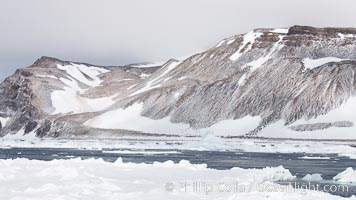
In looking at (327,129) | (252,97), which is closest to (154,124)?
(252,97)

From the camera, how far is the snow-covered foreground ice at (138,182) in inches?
1164

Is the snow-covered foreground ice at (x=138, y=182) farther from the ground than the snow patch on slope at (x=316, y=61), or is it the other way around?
the snow patch on slope at (x=316, y=61)

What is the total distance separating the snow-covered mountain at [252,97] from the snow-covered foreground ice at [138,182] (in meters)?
91.2

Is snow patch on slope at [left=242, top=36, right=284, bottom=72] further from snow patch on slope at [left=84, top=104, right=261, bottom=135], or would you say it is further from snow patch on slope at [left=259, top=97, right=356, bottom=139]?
snow patch on slope at [left=259, top=97, right=356, bottom=139]

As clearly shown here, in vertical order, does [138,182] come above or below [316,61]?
below

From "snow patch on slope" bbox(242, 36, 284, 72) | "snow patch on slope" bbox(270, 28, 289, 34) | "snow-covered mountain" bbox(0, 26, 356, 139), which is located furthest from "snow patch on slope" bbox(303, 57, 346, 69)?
"snow patch on slope" bbox(270, 28, 289, 34)

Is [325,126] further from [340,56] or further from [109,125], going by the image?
[109,125]

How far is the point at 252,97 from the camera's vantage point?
154m

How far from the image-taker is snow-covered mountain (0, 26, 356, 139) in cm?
14250

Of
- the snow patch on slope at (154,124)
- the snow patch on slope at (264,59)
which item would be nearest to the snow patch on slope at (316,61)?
the snow patch on slope at (264,59)

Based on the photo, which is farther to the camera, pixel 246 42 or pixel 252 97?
pixel 246 42

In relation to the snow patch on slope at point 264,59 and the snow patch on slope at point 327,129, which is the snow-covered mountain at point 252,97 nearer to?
the snow patch on slope at point 264,59

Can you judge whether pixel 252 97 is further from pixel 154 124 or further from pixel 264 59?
pixel 154 124

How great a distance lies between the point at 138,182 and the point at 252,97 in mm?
120447
